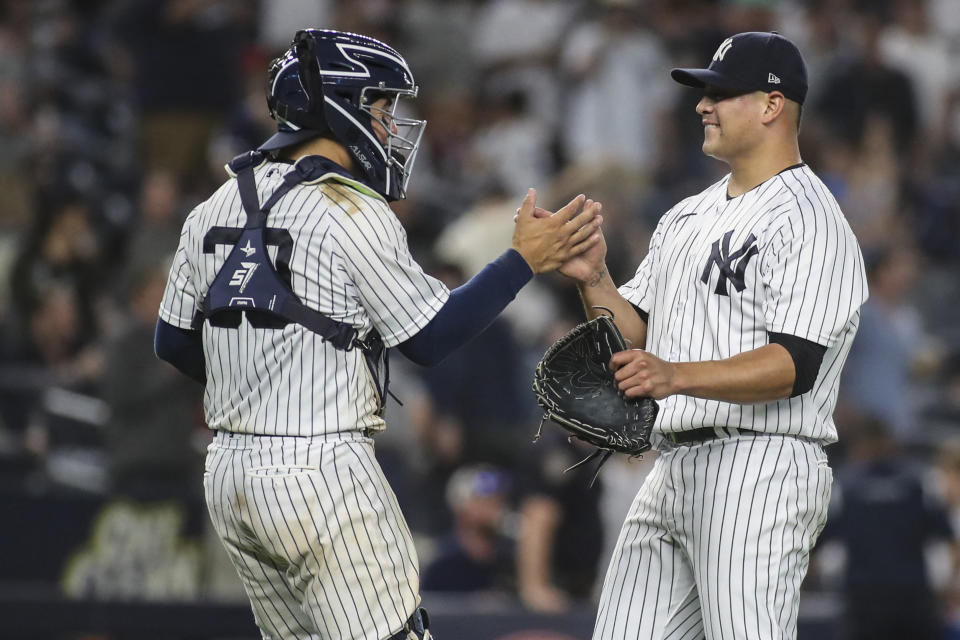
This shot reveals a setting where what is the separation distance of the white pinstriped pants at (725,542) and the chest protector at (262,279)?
3.42ft

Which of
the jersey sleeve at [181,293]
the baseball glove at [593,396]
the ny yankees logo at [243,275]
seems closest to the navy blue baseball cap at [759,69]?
the baseball glove at [593,396]

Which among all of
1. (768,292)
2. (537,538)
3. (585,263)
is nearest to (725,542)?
(768,292)

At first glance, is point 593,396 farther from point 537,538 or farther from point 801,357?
point 537,538

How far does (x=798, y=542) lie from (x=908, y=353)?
6.02 meters

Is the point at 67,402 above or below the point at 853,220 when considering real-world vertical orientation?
below

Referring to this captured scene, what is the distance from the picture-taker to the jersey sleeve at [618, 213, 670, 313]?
5113 mm

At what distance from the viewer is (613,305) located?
5.08m

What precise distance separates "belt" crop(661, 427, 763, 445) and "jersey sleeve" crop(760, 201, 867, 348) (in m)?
0.34

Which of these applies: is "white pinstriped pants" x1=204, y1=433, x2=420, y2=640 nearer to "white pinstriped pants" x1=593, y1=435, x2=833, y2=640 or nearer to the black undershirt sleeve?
"white pinstriped pants" x1=593, y1=435, x2=833, y2=640

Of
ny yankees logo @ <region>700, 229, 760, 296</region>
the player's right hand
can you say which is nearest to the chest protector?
the player's right hand

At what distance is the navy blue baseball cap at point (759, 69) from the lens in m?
4.71

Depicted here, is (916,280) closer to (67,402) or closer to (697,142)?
(697,142)

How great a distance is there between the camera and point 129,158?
12227mm

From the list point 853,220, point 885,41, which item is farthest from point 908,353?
point 885,41
